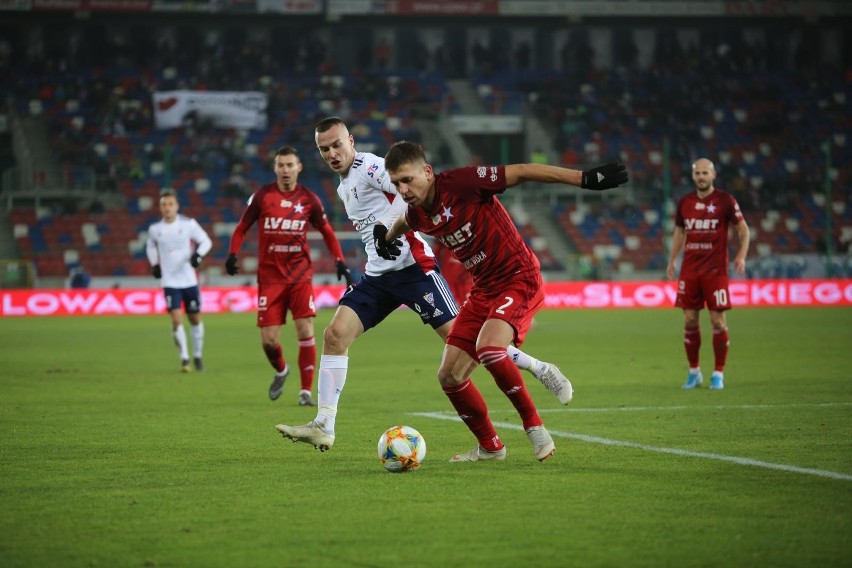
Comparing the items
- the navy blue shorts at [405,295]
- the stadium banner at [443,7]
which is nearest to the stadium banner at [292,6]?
the stadium banner at [443,7]

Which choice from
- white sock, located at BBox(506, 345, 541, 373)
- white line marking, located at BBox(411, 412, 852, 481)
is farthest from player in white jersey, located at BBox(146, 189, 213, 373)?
white sock, located at BBox(506, 345, 541, 373)

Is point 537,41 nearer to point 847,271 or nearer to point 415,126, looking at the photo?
point 415,126

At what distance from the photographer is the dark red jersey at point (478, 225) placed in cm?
760

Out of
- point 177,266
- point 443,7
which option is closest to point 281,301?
point 177,266

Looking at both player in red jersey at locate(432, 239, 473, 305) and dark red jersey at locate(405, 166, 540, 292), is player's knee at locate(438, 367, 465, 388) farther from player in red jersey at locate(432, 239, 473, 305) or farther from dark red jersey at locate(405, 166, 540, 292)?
player in red jersey at locate(432, 239, 473, 305)

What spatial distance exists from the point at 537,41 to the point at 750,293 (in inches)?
875

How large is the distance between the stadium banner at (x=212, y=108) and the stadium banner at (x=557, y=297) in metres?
12.5

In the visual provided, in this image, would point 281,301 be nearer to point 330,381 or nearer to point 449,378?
point 330,381

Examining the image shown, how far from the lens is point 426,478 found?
742 centimetres

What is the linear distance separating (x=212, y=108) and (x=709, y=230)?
35.7 meters

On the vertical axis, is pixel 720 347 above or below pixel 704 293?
below

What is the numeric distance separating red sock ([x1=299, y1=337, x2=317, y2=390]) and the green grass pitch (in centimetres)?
38

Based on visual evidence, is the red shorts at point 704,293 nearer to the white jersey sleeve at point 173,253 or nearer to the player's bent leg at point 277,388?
the player's bent leg at point 277,388

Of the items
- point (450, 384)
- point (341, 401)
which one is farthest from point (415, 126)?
point (450, 384)
